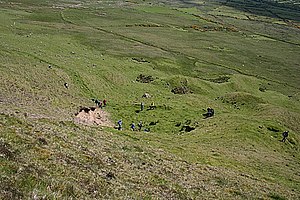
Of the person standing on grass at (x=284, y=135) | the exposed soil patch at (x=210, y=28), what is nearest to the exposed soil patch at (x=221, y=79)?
the person standing on grass at (x=284, y=135)

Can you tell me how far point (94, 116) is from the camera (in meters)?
47.4

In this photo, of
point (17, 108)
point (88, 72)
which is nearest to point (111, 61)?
point (88, 72)

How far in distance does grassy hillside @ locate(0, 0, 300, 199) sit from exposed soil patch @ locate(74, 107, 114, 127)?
1.42m

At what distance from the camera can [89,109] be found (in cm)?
4775

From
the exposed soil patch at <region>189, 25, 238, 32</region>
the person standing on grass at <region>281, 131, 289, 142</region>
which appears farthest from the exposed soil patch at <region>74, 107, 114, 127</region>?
the exposed soil patch at <region>189, 25, 238, 32</region>

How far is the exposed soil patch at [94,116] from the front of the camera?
45.3 m

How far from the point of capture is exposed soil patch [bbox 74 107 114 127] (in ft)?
149

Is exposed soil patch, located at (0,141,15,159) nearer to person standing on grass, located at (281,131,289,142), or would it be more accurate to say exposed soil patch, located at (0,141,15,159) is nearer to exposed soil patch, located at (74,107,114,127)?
exposed soil patch, located at (74,107,114,127)

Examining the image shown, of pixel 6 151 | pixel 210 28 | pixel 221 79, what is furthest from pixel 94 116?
pixel 210 28

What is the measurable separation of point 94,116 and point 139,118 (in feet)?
22.1

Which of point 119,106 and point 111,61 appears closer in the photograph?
point 119,106

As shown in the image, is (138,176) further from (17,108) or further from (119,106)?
(119,106)

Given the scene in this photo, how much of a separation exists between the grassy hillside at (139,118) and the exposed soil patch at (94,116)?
142 centimetres

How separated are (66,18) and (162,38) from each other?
38863 millimetres
